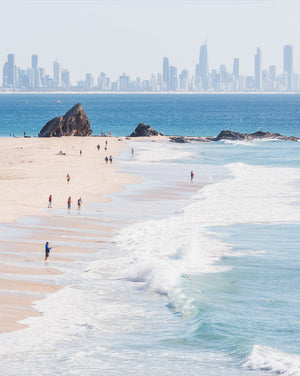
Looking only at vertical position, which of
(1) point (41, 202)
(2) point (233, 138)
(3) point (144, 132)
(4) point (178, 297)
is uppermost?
(3) point (144, 132)

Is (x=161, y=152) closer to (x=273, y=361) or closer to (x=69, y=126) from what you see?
(x=69, y=126)

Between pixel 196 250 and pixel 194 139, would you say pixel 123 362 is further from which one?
pixel 194 139

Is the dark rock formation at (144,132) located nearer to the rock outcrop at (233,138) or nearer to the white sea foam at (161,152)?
the rock outcrop at (233,138)

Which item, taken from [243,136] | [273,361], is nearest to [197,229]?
[273,361]

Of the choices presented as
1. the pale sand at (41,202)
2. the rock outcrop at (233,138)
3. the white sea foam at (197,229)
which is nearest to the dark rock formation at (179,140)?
the rock outcrop at (233,138)

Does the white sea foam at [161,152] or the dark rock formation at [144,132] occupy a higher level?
the dark rock formation at [144,132]

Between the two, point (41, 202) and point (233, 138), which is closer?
point (41, 202)
